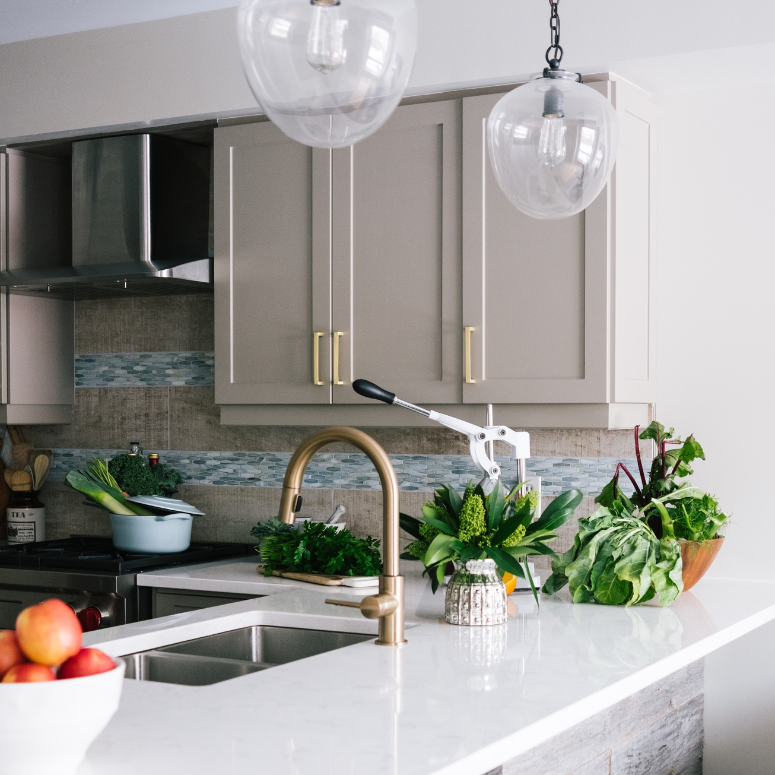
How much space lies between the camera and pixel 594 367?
272 centimetres

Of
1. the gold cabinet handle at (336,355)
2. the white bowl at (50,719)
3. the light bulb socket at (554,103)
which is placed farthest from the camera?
the gold cabinet handle at (336,355)

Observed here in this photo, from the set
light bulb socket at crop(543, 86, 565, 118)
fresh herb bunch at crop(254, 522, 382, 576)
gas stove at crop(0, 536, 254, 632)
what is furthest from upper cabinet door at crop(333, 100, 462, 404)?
light bulb socket at crop(543, 86, 565, 118)

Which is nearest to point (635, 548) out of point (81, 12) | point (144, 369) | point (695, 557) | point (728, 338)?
point (695, 557)

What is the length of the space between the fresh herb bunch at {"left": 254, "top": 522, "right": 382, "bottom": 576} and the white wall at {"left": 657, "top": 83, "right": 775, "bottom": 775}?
0.97 metres

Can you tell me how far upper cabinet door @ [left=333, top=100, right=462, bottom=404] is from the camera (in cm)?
290

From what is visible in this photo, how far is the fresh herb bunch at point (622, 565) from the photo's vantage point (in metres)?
2.35

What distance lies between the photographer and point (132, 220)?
11.0 feet

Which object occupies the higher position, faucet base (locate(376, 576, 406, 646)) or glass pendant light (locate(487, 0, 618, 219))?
glass pendant light (locate(487, 0, 618, 219))

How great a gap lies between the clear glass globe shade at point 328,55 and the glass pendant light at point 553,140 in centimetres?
41

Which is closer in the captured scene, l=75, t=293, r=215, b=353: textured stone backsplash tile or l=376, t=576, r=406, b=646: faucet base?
l=376, t=576, r=406, b=646: faucet base

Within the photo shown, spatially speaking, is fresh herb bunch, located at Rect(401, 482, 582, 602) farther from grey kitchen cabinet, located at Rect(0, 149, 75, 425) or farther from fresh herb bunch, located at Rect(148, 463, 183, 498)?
grey kitchen cabinet, located at Rect(0, 149, 75, 425)

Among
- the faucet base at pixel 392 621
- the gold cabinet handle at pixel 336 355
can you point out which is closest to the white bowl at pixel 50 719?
the faucet base at pixel 392 621

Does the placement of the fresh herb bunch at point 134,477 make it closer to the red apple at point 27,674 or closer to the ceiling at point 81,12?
the ceiling at point 81,12

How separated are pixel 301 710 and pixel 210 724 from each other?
139mm
